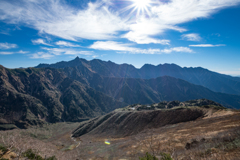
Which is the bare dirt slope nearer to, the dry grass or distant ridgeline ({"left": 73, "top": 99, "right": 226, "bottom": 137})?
the dry grass

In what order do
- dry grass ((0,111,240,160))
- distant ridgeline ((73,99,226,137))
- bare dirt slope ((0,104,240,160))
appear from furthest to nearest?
distant ridgeline ((73,99,226,137)), bare dirt slope ((0,104,240,160)), dry grass ((0,111,240,160))

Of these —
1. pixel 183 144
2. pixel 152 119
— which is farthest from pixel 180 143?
pixel 152 119

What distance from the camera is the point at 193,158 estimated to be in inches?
611

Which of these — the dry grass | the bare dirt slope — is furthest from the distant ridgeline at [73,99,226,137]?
the dry grass

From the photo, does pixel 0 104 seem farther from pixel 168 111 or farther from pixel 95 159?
pixel 168 111

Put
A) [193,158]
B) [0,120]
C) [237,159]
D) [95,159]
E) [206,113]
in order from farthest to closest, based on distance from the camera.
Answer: [0,120] < [206,113] < [95,159] < [193,158] < [237,159]

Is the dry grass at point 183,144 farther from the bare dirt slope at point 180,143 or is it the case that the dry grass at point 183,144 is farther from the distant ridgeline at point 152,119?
the distant ridgeline at point 152,119

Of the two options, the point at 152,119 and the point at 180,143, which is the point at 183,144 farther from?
the point at 152,119

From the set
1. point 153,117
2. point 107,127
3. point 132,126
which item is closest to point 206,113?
point 153,117

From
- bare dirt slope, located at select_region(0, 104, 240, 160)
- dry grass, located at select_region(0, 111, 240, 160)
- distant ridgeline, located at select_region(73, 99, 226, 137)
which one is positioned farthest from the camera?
distant ridgeline, located at select_region(73, 99, 226, 137)

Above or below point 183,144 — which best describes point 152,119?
below

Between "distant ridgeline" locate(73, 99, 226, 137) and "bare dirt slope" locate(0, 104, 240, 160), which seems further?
"distant ridgeline" locate(73, 99, 226, 137)

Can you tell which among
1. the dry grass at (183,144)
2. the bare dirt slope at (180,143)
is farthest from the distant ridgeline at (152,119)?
the dry grass at (183,144)

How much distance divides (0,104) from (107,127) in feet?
616
